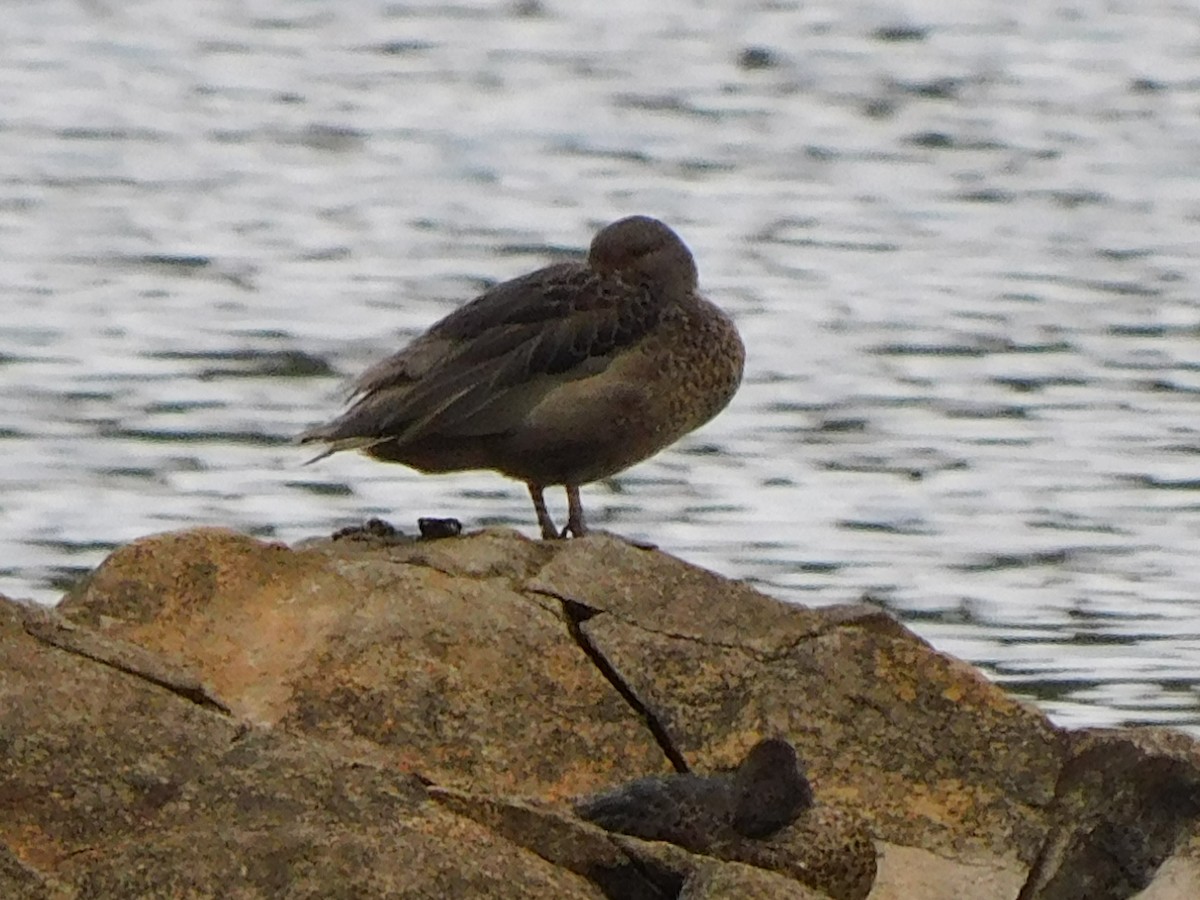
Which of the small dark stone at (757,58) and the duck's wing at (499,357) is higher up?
the duck's wing at (499,357)

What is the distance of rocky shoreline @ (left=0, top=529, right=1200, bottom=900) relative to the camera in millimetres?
5859

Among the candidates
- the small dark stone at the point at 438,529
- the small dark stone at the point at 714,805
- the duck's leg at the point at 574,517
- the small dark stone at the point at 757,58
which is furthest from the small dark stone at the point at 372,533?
the small dark stone at the point at 757,58

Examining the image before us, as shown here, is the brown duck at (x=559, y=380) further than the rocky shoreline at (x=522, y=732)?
Yes

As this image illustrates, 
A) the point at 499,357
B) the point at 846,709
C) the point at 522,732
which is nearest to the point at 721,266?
the point at 499,357

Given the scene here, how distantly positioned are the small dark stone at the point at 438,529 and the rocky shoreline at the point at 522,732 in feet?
0.21

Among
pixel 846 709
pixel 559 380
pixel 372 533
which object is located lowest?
pixel 846 709

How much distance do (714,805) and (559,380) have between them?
6.25 ft

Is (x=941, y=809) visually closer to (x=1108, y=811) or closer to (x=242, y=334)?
(x=1108, y=811)

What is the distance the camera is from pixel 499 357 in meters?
8.05

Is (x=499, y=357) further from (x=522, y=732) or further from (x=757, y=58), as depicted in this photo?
(x=757, y=58)

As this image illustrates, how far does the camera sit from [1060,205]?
1720 cm

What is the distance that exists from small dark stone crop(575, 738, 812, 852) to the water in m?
3.56

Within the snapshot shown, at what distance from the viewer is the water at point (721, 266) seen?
1164 cm

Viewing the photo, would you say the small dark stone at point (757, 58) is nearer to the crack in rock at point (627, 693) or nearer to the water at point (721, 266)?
the water at point (721, 266)
